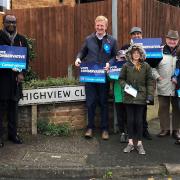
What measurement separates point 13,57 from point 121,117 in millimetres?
2028

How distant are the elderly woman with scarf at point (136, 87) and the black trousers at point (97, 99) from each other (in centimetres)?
72

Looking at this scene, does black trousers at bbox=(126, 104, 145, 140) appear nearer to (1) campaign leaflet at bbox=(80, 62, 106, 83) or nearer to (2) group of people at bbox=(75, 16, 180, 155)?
(2) group of people at bbox=(75, 16, 180, 155)

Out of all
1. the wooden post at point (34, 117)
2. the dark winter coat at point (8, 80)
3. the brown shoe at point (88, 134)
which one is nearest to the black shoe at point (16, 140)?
the wooden post at point (34, 117)

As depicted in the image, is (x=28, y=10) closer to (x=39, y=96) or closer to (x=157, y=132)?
(x=39, y=96)

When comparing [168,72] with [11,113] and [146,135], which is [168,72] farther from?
[11,113]

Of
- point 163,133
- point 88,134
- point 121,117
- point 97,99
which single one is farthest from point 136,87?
point 163,133

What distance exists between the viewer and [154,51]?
7652 millimetres

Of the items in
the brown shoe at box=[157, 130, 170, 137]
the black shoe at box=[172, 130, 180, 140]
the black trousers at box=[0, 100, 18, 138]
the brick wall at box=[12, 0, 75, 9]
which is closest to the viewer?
the black trousers at box=[0, 100, 18, 138]

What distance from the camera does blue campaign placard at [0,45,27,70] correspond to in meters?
7.17

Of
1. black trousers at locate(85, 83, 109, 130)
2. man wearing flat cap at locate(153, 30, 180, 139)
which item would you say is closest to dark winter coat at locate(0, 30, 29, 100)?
black trousers at locate(85, 83, 109, 130)

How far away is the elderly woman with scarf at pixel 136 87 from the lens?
702 centimetres

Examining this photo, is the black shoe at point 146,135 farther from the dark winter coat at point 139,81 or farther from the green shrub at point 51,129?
the green shrub at point 51,129

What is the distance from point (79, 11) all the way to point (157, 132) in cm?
322

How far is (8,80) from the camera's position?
7305 millimetres
